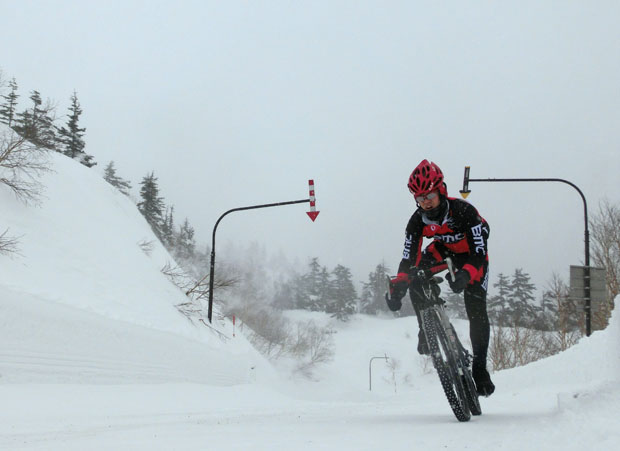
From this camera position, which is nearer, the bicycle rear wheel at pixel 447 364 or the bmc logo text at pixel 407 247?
the bicycle rear wheel at pixel 447 364

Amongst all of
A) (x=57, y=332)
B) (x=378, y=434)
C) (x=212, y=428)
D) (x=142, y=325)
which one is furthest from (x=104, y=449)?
(x=142, y=325)

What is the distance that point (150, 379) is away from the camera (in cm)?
1060

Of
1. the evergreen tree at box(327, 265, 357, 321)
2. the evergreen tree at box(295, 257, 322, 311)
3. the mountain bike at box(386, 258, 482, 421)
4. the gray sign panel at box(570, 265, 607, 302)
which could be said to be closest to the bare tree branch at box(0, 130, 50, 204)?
the mountain bike at box(386, 258, 482, 421)

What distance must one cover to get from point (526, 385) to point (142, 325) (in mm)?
9209

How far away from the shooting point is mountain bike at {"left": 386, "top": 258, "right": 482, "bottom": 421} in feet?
13.5

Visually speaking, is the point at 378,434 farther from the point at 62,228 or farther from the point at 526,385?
the point at 62,228

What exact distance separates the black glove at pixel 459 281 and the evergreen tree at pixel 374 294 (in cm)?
10248

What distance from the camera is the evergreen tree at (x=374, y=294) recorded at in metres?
106

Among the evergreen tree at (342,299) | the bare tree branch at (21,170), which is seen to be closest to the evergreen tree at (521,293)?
the evergreen tree at (342,299)

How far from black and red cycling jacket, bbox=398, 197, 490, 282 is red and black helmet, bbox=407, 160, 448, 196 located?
1.03 feet

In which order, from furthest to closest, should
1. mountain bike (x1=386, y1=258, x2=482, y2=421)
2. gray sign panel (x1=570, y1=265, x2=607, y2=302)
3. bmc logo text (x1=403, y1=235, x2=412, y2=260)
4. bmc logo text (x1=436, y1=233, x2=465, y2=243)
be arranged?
gray sign panel (x1=570, y1=265, x2=607, y2=302)
bmc logo text (x1=403, y1=235, x2=412, y2=260)
bmc logo text (x1=436, y1=233, x2=465, y2=243)
mountain bike (x1=386, y1=258, x2=482, y2=421)

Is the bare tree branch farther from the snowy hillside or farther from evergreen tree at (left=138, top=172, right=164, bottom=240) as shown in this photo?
evergreen tree at (left=138, top=172, right=164, bottom=240)

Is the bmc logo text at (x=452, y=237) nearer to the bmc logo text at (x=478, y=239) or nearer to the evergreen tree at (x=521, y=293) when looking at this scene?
the bmc logo text at (x=478, y=239)

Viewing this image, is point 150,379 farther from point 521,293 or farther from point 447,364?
point 521,293
